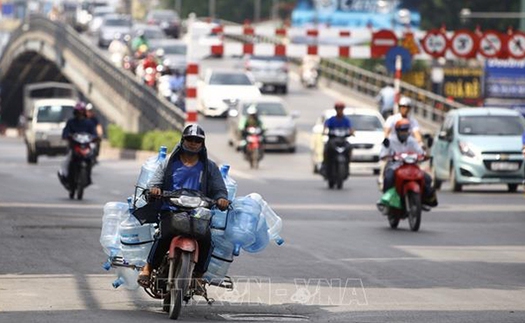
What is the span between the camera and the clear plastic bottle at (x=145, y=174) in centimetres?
1347

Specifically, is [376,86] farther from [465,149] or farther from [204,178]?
[204,178]

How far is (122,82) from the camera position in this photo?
61.2 metres

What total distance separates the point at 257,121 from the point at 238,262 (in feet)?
83.8

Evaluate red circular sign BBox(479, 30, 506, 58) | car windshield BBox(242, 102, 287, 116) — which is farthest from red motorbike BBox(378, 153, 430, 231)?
red circular sign BBox(479, 30, 506, 58)

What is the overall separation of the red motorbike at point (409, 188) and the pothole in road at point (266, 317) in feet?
30.6

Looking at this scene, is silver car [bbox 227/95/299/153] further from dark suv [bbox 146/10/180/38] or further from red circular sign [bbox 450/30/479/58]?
dark suv [bbox 146/10/180/38]

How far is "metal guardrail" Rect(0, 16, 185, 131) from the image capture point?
51562 millimetres

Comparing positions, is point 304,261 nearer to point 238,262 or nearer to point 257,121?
point 238,262

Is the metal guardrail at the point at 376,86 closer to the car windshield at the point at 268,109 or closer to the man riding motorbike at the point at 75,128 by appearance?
A: the car windshield at the point at 268,109

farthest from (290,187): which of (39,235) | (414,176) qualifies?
(39,235)

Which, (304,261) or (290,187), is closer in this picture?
(304,261)

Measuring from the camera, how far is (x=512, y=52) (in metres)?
50.2

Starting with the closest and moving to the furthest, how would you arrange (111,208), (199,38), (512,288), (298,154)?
1. (111,208)
2. (512,288)
3. (199,38)
4. (298,154)

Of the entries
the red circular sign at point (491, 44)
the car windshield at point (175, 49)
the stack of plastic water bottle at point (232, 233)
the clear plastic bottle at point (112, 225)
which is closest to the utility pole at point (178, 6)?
the car windshield at point (175, 49)
